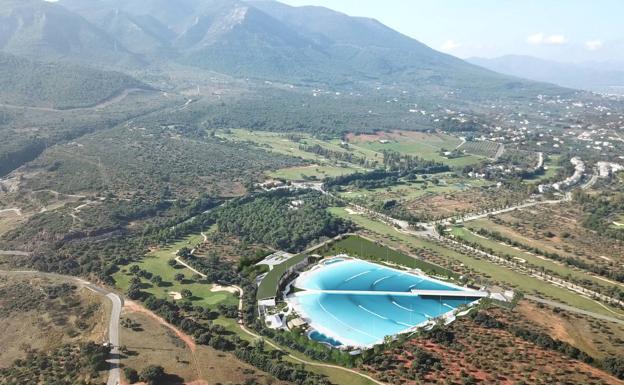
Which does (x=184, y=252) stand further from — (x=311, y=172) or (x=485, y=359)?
(x=311, y=172)

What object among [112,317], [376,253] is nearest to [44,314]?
[112,317]

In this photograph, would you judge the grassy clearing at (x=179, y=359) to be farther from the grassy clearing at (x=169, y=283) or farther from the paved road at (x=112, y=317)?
the grassy clearing at (x=169, y=283)

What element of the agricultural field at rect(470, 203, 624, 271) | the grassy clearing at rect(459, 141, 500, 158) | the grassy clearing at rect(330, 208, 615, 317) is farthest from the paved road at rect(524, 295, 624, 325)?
the grassy clearing at rect(459, 141, 500, 158)

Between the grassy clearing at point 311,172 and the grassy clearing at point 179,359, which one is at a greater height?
the grassy clearing at point 311,172

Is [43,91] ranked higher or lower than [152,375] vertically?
higher

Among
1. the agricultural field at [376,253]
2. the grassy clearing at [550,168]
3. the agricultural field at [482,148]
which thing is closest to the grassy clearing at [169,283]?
the agricultural field at [376,253]

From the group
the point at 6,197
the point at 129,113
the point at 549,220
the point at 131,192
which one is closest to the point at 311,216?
the point at 131,192

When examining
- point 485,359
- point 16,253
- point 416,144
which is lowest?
point 16,253
